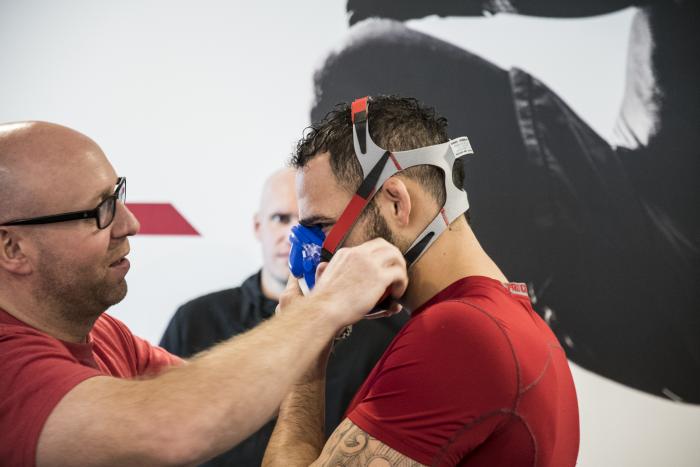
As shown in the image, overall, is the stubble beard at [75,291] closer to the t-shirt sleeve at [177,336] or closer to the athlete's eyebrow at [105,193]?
the athlete's eyebrow at [105,193]

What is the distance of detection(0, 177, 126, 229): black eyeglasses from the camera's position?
5.24 feet

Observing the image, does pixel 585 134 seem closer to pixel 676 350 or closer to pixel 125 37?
pixel 676 350

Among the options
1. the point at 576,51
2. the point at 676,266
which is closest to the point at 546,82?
the point at 576,51

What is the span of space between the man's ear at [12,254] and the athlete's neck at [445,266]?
0.93 m

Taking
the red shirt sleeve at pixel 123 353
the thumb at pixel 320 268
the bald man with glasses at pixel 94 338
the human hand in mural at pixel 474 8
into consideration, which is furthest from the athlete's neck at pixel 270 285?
the thumb at pixel 320 268

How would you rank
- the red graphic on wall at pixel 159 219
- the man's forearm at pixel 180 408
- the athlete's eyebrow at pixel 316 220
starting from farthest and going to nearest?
the red graphic on wall at pixel 159 219
the athlete's eyebrow at pixel 316 220
the man's forearm at pixel 180 408

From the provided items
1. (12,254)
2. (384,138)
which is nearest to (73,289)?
(12,254)

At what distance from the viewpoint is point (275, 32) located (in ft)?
9.76

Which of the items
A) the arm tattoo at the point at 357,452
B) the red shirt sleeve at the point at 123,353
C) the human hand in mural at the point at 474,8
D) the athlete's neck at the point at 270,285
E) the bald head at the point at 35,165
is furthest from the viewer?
the athlete's neck at the point at 270,285

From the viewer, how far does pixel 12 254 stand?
1.62 m

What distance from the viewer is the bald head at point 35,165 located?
5.19ft

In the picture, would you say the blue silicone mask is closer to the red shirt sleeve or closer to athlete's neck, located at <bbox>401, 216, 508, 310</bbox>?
athlete's neck, located at <bbox>401, 216, 508, 310</bbox>

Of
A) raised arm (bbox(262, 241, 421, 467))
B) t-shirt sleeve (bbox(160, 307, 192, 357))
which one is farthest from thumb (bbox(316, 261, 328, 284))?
t-shirt sleeve (bbox(160, 307, 192, 357))

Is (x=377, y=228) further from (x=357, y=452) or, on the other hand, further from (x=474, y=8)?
(x=474, y=8)
